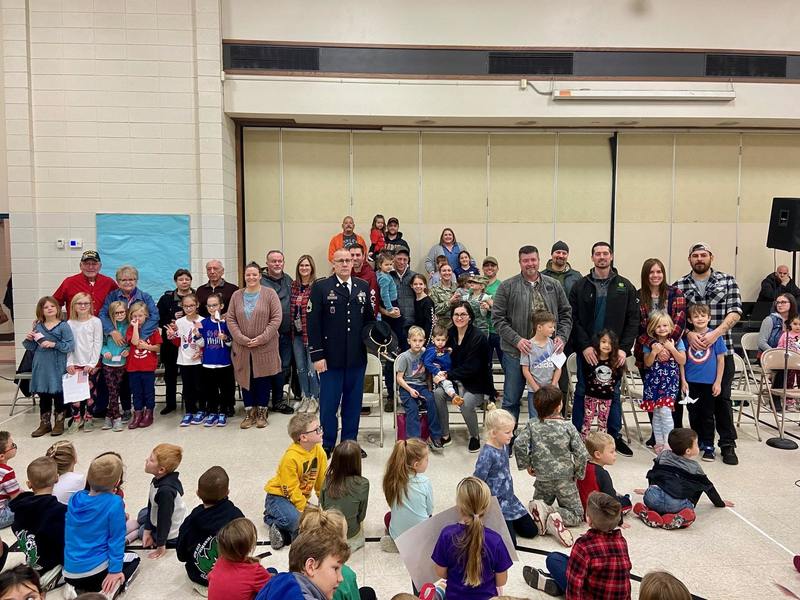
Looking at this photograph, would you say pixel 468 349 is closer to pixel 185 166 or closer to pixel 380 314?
pixel 380 314

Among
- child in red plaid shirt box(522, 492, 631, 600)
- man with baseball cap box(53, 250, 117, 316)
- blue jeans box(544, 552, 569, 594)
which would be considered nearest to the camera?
child in red plaid shirt box(522, 492, 631, 600)

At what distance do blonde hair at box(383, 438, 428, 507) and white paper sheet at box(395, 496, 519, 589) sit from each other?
67 centimetres

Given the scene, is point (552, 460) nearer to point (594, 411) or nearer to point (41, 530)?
point (594, 411)

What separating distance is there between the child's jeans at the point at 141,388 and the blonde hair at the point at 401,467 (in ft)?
11.5

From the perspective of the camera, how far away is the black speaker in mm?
6895

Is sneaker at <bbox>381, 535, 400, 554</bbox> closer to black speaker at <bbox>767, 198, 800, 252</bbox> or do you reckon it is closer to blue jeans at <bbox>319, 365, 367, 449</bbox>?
blue jeans at <bbox>319, 365, 367, 449</bbox>

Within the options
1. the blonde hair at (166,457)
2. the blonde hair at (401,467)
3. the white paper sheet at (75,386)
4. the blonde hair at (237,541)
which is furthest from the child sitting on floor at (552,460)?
the white paper sheet at (75,386)

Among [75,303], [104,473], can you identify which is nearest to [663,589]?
[104,473]

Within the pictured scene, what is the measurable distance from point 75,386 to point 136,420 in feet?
2.10

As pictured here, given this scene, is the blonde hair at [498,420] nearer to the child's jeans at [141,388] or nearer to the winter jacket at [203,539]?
the winter jacket at [203,539]

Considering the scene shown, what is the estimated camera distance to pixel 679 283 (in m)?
5.35

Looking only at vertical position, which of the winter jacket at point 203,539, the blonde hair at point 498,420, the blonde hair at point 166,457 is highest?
the blonde hair at point 498,420

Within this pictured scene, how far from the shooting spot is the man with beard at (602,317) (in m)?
5.16

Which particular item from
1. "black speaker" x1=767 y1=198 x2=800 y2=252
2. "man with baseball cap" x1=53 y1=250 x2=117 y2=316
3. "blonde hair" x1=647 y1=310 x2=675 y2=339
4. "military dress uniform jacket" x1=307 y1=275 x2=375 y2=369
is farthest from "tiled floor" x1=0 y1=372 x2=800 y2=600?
"black speaker" x1=767 y1=198 x2=800 y2=252
